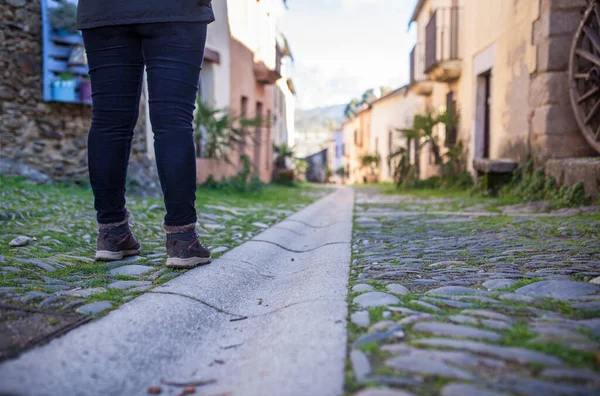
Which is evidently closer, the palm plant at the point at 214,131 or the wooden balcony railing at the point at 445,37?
the palm plant at the point at 214,131

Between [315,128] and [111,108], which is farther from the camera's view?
[315,128]

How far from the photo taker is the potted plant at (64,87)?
6559 mm

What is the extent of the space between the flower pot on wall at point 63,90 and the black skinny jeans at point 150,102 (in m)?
4.69

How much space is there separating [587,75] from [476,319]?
5312mm

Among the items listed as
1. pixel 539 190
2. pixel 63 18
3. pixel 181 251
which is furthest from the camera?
pixel 63 18

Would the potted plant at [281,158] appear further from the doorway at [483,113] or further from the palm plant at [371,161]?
the doorway at [483,113]

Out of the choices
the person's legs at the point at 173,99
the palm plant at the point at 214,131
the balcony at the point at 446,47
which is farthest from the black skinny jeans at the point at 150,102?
the balcony at the point at 446,47

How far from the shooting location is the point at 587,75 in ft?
18.9

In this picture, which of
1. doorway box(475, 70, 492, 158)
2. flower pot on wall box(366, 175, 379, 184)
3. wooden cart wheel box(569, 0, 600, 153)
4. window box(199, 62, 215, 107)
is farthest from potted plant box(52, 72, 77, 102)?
flower pot on wall box(366, 175, 379, 184)

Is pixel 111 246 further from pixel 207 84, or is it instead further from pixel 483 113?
pixel 483 113

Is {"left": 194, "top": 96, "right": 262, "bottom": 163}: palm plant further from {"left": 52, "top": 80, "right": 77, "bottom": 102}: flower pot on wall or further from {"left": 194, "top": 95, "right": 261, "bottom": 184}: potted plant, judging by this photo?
{"left": 52, "top": 80, "right": 77, "bottom": 102}: flower pot on wall

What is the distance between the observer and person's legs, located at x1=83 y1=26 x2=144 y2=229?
7.59 feet

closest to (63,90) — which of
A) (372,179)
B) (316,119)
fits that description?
(372,179)

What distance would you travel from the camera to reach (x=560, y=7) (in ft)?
20.7
